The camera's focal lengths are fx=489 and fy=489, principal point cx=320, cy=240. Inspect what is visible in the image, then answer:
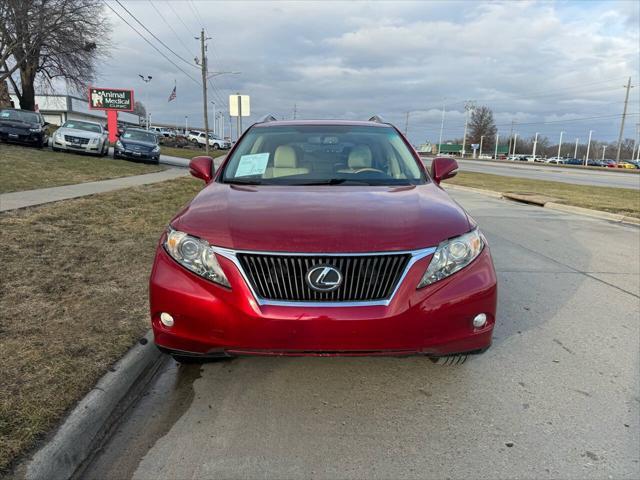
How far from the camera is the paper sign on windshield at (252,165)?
3850mm

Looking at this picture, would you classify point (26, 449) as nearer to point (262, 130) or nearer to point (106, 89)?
point (262, 130)

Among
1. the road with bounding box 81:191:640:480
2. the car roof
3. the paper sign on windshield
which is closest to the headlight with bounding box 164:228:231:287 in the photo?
the road with bounding box 81:191:640:480

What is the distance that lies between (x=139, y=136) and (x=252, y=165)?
1970 cm

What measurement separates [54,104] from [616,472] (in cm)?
7627

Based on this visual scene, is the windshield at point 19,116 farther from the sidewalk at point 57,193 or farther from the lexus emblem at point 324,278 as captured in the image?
the lexus emblem at point 324,278

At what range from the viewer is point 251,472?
91.4 inches

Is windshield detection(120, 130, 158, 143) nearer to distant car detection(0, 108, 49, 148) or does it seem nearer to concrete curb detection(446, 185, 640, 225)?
distant car detection(0, 108, 49, 148)

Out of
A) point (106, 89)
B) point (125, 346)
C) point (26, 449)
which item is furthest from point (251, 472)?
point (106, 89)

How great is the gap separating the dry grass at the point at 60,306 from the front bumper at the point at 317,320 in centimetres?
71

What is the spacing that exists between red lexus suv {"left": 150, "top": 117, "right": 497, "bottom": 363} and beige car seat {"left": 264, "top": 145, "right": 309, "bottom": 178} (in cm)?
88

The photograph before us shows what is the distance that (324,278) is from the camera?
249 centimetres

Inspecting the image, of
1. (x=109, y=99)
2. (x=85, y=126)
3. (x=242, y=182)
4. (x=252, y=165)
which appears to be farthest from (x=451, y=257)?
(x=109, y=99)

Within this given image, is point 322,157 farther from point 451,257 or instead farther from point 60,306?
point 60,306

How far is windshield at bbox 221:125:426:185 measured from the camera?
3.76 meters
